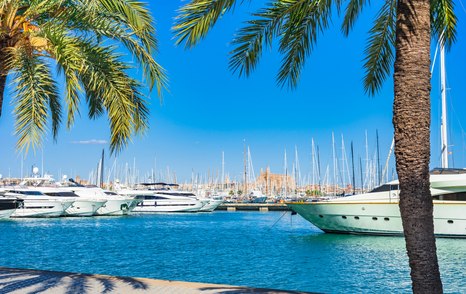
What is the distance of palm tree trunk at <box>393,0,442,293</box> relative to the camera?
5.88m

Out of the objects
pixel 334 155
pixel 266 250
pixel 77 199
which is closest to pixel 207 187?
pixel 334 155

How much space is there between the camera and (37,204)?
202ft

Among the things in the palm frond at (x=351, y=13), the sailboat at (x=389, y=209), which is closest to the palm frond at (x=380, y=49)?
the palm frond at (x=351, y=13)

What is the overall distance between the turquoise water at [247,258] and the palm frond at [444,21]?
11.0 metres

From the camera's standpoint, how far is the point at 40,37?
338 inches

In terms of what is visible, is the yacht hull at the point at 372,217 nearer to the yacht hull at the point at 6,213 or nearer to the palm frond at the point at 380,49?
the palm frond at the point at 380,49

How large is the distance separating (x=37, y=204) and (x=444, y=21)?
5963 centimetres

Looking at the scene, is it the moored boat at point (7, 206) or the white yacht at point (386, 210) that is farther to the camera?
the moored boat at point (7, 206)

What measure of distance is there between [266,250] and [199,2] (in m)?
24.2

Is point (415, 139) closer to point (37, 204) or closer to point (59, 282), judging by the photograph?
point (59, 282)

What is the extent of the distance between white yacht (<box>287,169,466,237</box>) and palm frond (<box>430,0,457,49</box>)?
67.0 feet

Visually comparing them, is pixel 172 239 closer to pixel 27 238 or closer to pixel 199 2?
pixel 27 238

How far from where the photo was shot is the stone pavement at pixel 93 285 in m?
9.52

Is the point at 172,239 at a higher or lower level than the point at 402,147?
lower
